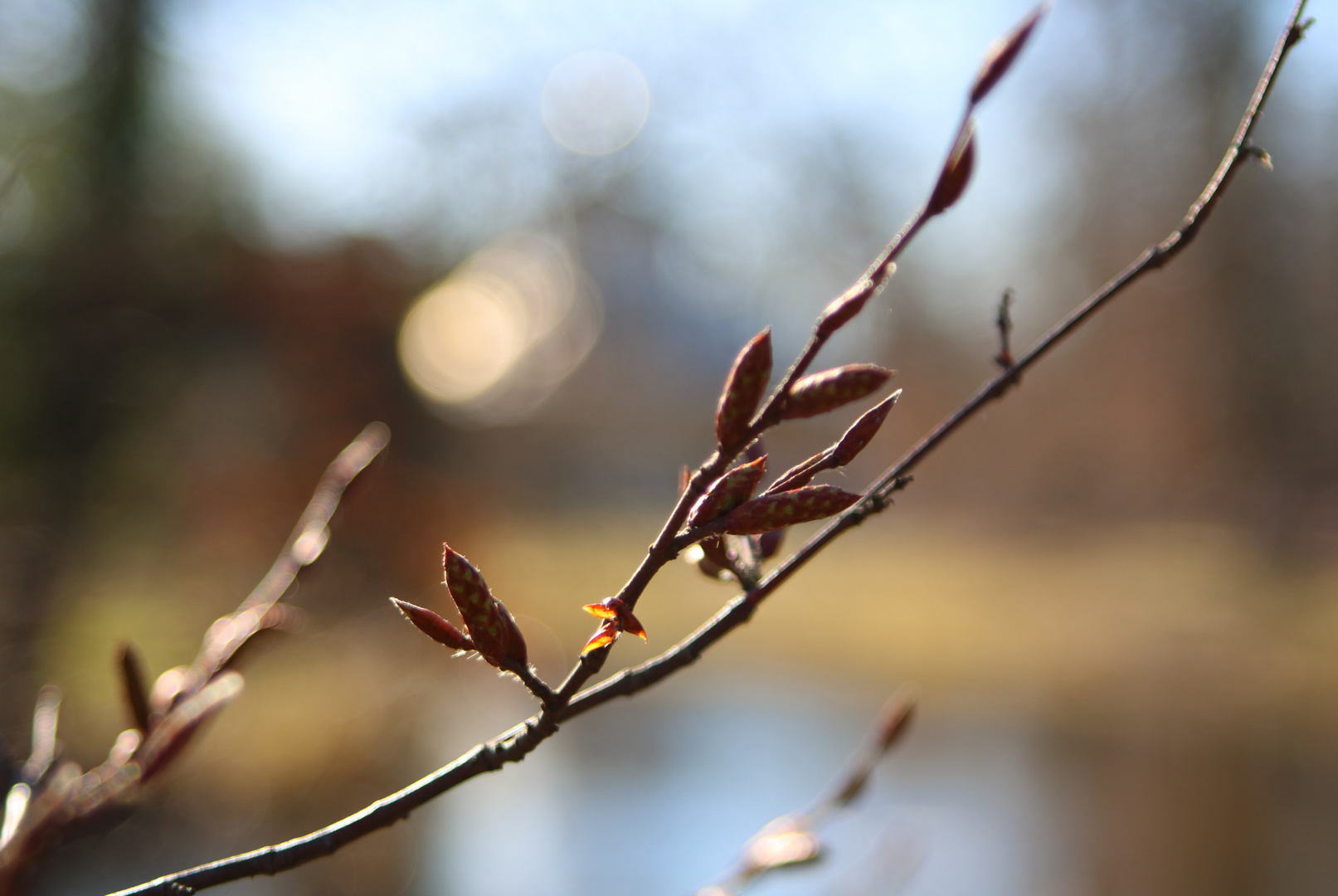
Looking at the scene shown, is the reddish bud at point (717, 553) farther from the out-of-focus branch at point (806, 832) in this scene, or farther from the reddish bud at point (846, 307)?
the out-of-focus branch at point (806, 832)

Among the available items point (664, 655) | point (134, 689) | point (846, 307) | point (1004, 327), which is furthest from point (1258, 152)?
point (134, 689)

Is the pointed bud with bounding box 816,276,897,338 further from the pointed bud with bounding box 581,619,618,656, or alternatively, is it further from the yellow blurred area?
the yellow blurred area

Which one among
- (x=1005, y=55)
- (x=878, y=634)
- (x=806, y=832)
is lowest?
(x=806, y=832)

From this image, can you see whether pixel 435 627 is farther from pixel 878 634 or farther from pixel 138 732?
pixel 878 634

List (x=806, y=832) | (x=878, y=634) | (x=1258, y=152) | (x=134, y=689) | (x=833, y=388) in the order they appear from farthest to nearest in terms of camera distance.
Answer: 1. (x=878, y=634)
2. (x=806, y=832)
3. (x=134, y=689)
4. (x=1258, y=152)
5. (x=833, y=388)

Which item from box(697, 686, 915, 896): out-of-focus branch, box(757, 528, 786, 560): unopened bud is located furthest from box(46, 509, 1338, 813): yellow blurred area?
box(757, 528, 786, 560): unopened bud

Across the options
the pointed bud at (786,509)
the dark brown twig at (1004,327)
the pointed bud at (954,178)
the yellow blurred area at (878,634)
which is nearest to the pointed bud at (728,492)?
the pointed bud at (786,509)
